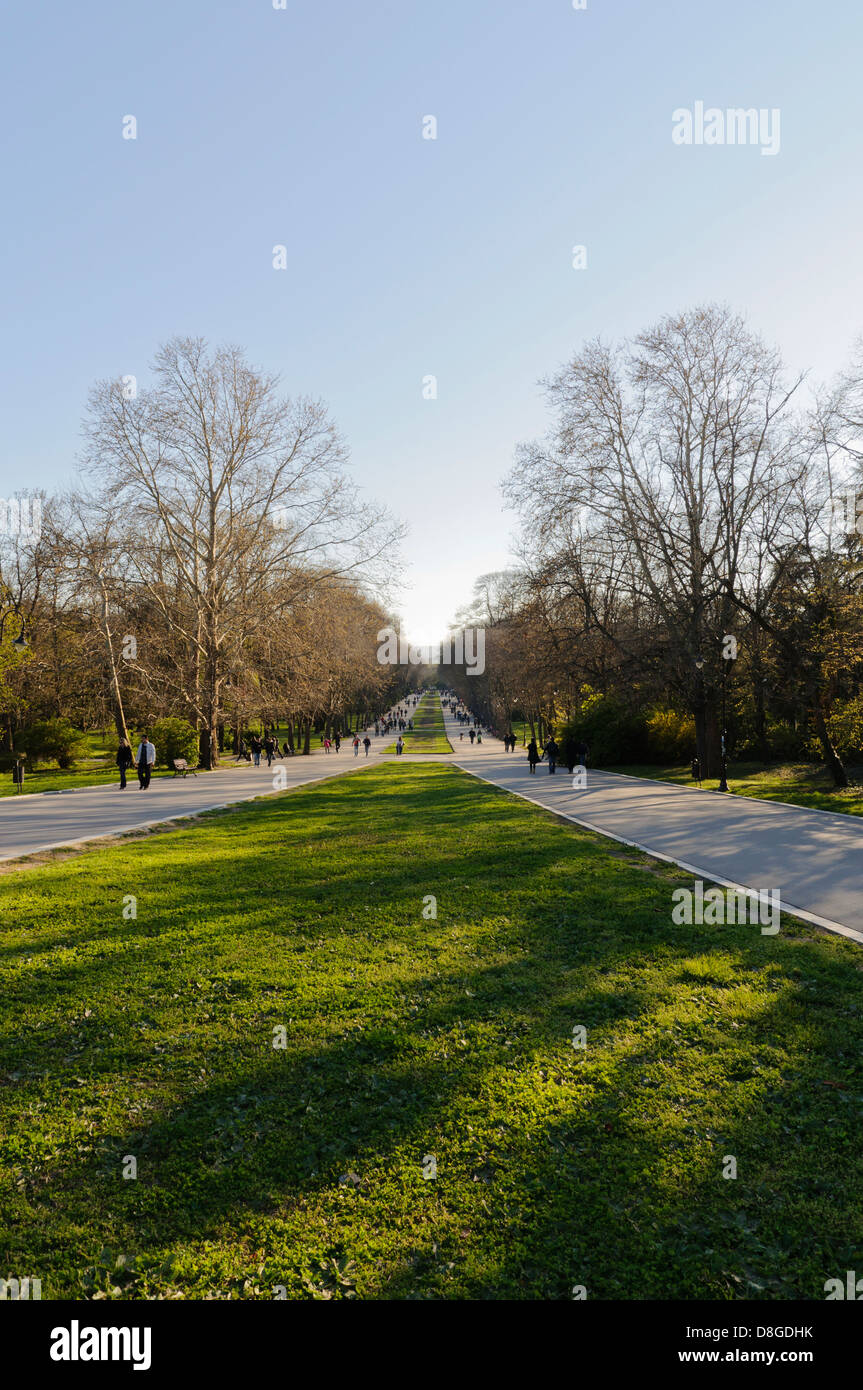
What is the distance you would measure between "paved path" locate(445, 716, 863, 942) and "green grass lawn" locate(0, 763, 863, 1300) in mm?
1633

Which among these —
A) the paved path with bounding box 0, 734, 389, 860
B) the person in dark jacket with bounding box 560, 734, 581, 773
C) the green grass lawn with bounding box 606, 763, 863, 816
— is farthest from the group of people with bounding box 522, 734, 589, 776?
the paved path with bounding box 0, 734, 389, 860

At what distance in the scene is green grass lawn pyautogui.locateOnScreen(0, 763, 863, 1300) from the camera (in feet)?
10.3

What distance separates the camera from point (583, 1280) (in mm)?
2982

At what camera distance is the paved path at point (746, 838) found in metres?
8.64

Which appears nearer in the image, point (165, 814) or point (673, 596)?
point (165, 814)

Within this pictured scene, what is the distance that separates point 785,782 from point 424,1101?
23.9 meters

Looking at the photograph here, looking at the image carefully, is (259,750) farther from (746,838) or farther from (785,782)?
(746,838)

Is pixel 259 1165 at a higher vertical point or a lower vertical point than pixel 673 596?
lower

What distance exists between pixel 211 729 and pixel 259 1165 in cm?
3013

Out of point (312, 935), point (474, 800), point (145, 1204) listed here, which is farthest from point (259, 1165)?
point (474, 800)

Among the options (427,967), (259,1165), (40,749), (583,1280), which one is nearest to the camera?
(583,1280)
